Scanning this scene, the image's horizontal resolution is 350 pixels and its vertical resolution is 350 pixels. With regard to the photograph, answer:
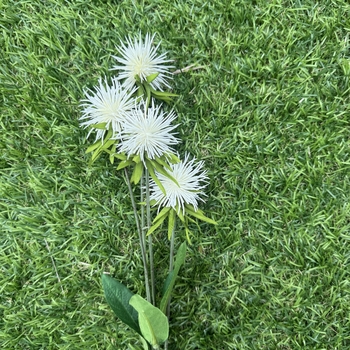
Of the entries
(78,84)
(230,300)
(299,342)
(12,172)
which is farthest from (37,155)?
(299,342)

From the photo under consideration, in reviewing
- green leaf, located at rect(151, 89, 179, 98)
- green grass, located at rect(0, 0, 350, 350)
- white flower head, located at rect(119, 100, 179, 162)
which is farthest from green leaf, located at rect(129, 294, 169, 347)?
green leaf, located at rect(151, 89, 179, 98)

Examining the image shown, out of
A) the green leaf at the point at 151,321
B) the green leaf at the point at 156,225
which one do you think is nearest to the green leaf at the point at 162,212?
the green leaf at the point at 156,225

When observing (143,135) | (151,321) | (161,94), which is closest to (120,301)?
(151,321)

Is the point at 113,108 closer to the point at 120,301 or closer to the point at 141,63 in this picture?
the point at 141,63

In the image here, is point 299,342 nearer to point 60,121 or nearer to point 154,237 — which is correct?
point 154,237

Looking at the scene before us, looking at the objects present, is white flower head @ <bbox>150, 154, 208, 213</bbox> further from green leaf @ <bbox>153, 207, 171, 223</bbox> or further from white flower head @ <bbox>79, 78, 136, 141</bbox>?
white flower head @ <bbox>79, 78, 136, 141</bbox>
